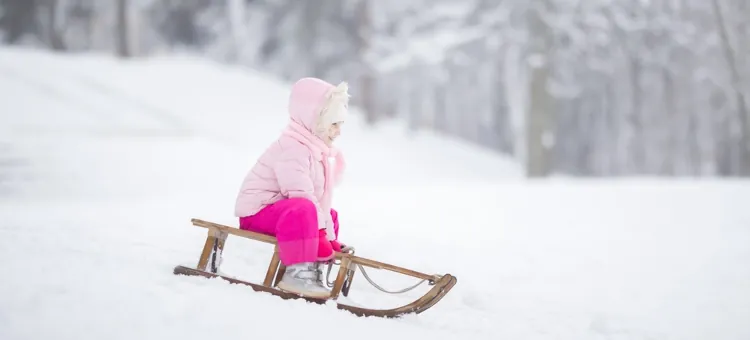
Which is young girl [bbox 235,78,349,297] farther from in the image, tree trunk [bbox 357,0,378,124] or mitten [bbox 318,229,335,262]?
tree trunk [bbox 357,0,378,124]

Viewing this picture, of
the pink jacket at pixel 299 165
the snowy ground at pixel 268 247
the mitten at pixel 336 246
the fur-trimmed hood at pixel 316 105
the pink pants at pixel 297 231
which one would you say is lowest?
the snowy ground at pixel 268 247

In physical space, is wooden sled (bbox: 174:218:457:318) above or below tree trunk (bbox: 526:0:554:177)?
below

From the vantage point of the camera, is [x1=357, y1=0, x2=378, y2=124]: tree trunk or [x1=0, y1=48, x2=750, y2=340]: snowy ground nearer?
[x1=0, y1=48, x2=750, y2=340]: snowy ground

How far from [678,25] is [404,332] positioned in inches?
625

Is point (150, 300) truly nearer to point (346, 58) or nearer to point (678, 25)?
point (678, 25)

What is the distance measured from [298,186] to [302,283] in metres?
0.51

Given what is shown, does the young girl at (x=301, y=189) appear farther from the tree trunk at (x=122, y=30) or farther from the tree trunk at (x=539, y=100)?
the tree trunk at (x=122, y=30)

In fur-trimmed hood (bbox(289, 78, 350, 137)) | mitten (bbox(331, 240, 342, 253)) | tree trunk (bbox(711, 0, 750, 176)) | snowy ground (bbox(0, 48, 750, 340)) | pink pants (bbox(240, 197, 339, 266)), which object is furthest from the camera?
tree trunk (bbox(711, 0, 750, 176))

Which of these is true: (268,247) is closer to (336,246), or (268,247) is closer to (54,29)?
(336,246)

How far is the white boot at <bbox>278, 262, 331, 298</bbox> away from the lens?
3.36 m

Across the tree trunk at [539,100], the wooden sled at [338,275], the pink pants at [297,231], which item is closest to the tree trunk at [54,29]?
the tree trunk at [539,100]

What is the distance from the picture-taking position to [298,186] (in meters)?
3.35

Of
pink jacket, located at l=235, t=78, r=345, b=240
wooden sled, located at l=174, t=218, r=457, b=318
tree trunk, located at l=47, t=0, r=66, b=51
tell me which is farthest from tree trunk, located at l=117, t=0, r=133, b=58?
pink jacket, located at l=235, t=78, r=345, b=240

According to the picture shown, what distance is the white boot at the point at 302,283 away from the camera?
132 inches
